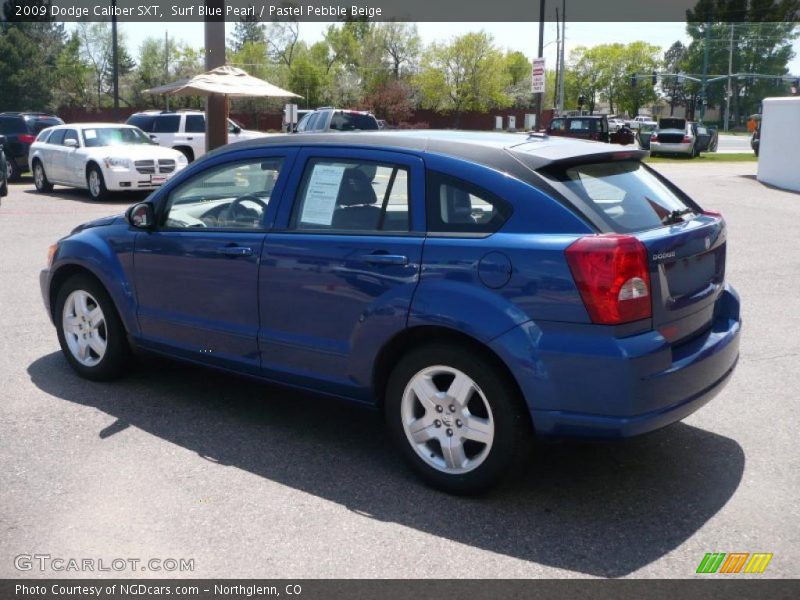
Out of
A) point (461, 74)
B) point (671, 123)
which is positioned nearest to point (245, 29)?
point (461, 74)

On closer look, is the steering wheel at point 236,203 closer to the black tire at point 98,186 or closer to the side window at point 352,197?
Result: the side window at point 352,197

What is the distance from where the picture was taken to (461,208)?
4.25 meters

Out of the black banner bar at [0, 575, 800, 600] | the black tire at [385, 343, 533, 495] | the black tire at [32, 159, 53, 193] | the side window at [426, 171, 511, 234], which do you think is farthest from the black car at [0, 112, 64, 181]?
the black banner bar at [0, 575, 800, 600]

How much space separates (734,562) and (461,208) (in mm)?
1932

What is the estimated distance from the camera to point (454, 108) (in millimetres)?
75250

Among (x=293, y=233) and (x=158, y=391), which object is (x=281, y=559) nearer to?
(x=293, y=233)

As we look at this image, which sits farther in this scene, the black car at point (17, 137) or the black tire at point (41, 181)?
the black car at point (17, 137)

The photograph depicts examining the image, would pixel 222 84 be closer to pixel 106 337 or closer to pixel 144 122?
pixel 144 122

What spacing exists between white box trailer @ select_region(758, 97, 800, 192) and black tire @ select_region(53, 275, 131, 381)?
64.8ft

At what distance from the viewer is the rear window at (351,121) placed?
78.1ft

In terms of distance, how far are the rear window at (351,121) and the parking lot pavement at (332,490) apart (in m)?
18.1

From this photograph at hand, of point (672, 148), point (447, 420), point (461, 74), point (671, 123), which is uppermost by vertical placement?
point (461, 74)

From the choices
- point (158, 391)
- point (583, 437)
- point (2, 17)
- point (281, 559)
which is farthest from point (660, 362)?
point (2, 17)
